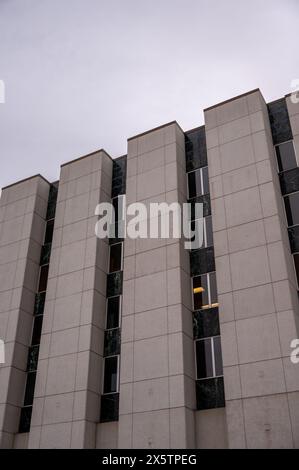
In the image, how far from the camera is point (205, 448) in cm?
2538

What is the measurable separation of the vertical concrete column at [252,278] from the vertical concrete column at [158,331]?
2.31 m

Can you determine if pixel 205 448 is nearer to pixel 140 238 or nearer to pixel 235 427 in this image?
pixel 235 427

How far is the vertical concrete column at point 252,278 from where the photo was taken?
78.9 feet

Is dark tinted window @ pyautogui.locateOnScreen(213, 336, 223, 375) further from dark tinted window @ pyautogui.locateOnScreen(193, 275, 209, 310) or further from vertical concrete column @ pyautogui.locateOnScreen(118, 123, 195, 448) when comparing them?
dark tinted window @ pyautogui.locateOnScreen(193, 275, 209, 310)

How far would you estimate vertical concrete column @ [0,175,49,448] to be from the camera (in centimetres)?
3111

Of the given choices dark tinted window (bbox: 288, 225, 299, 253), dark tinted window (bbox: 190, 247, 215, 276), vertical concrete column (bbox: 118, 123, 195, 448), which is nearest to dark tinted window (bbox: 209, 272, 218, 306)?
dark tinted window (bbox: 190, 247, 215, 276)

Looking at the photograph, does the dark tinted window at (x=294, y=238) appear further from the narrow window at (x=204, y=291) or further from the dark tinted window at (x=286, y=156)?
the narrow window at (x=204, y=291)

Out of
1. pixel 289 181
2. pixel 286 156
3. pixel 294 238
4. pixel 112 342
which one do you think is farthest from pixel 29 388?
pixel 286 156

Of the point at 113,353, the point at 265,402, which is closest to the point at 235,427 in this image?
the point at 265,402

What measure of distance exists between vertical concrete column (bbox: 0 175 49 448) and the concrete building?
0.11 metres

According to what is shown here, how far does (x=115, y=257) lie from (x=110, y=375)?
8.27 metres

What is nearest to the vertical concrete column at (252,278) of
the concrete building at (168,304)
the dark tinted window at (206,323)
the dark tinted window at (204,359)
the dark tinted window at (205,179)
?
the concrete building at (168,304)
